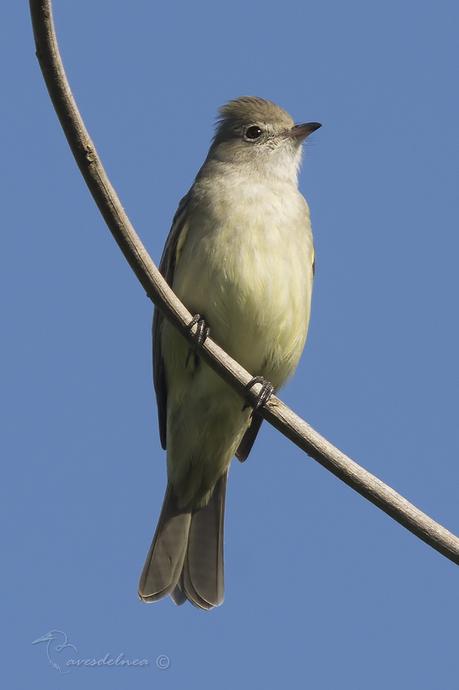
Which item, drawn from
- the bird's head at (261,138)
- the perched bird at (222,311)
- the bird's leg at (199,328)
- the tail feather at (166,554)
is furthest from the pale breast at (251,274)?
the tail feather at (166,554)

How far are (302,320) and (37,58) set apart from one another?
3.29 metres

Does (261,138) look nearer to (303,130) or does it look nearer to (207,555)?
(303,130)

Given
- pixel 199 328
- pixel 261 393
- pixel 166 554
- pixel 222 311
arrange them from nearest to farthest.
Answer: pixel 261 393
pixel 199 328
pixel 222 311
pixel 166 554

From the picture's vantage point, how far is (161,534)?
7.51m

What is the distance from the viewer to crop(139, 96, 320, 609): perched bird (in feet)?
21.5

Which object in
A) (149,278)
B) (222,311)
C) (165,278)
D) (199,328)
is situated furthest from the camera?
(165,278)

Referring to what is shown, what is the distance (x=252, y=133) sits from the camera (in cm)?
773

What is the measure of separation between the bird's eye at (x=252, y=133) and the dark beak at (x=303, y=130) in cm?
22

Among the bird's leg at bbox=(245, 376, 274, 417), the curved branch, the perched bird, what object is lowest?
the curved branch

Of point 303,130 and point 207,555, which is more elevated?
point 303,130

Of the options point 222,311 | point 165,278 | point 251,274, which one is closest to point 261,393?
point 222,311

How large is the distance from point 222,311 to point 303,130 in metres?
1.88

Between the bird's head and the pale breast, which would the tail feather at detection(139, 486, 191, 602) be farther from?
the bird's head

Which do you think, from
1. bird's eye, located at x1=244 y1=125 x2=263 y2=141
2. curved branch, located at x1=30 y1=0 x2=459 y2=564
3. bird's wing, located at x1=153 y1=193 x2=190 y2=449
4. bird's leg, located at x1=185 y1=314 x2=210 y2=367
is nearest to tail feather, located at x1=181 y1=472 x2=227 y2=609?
bird's wing, located at x1=153 y1=193 x2=190 y2=449
